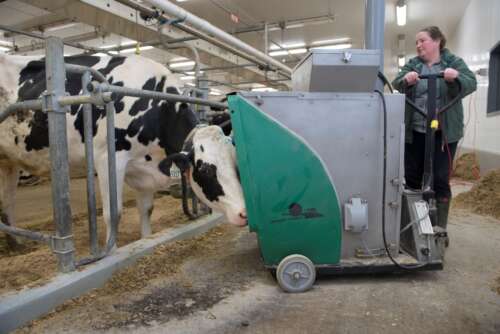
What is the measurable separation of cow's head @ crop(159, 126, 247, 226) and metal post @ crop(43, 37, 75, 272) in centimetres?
66

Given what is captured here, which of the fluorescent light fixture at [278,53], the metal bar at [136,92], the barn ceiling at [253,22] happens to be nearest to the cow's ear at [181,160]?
the metal bar at [136,92]

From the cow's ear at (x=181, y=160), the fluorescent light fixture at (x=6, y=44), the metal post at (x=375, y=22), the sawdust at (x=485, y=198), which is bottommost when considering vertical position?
the sawdust at (x=485, y=198)

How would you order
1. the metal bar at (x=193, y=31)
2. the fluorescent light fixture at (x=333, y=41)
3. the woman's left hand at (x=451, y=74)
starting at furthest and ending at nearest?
the fluorescent light fixture at (x=333, y=41)
the metal bar at (x=193, y=31)
the woman's left hand at (x=451, y=74)

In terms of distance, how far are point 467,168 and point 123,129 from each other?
634 centimetres

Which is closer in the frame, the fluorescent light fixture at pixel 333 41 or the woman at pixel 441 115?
the woman at pixel 441 115

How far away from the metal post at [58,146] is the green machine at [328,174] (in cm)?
80

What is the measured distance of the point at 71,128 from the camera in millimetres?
2828

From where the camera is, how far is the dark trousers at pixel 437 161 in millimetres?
2510

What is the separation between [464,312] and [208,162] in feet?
4.73

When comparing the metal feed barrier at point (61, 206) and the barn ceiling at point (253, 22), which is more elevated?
the barn ceiling at point (253, 22)

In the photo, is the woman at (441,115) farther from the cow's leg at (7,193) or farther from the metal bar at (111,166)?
the cow's leg at (7,193)

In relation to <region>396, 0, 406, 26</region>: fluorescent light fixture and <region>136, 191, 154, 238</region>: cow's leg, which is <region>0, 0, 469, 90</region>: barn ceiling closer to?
<region>396, 0, 406, 26</region>: fluorescent light fixture

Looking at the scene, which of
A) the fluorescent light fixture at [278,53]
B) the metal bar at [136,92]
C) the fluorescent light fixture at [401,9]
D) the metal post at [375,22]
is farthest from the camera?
the fluorescent light fixture at [278,53]

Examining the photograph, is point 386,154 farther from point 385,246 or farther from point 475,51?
point 475,51
